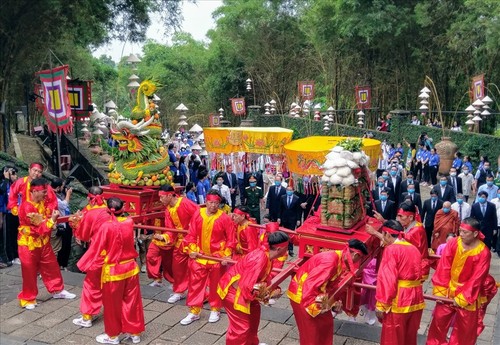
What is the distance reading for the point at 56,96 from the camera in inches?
439

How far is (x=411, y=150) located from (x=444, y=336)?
42.4ft

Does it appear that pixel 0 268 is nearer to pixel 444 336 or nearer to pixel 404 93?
pixel 444 336

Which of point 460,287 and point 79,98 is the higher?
point 79,98

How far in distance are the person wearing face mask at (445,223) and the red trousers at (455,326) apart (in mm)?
3812

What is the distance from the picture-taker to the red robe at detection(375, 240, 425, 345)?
5453 mm

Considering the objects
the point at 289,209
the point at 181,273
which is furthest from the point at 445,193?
the point at 181,273

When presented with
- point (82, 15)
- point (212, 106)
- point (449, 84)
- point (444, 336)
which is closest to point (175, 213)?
point (444, 336)

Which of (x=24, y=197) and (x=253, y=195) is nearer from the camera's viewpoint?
(x=24, y=197)

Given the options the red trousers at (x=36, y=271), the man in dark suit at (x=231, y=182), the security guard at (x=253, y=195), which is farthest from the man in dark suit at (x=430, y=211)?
the red trousers at (x=36, y=271)

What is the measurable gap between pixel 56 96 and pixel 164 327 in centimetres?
598

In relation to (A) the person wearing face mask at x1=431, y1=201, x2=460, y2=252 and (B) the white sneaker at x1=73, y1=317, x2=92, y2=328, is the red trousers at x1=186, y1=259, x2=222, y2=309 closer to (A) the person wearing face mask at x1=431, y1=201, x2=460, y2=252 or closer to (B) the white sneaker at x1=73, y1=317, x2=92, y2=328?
(B) the white sneaker at x1=73, y1=317, x2=92, y2=328

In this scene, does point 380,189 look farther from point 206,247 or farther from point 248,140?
point 206,247

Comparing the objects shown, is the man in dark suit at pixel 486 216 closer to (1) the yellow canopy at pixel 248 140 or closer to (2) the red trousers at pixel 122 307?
(1) the yellow canopy at pixel 248 140

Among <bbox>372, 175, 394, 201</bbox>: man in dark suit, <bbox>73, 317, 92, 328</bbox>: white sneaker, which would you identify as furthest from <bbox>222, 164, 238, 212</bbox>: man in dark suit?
<bbox>73, 317, 92, 328</bbox>: white sneaker
